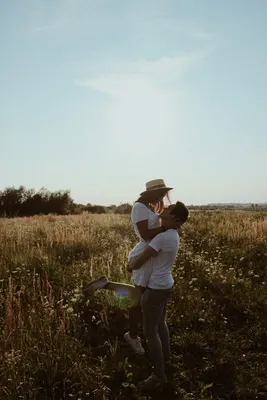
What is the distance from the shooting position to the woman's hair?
4.09 m

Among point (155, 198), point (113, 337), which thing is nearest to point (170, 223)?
point (155, 198)

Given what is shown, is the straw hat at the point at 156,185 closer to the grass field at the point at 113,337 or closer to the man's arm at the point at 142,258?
the man's arm at the point at 142,258

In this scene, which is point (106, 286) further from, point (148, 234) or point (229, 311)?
point (229, 311)

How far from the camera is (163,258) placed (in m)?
3.83

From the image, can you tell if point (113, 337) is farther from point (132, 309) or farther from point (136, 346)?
point (132, 309)

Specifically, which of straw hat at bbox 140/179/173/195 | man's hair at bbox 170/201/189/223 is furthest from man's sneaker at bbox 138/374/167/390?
straw hat at bbox 140/179/173/195

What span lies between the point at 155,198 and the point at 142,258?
667 mm

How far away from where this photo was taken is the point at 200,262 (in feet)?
26.2

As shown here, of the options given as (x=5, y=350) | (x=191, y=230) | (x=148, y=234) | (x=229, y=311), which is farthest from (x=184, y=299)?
(x=191, y=230)

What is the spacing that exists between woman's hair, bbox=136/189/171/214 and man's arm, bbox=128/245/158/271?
21.7 inches

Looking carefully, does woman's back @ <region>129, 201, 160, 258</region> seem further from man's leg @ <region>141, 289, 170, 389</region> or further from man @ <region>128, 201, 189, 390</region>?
man's leg @ <region>141, 289, 170, 389</region>

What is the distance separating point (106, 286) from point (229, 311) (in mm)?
2362

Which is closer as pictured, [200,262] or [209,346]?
[209,346]

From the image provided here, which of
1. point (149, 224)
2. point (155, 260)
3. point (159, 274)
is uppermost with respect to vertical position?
point (149, 224)
